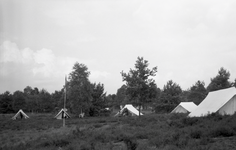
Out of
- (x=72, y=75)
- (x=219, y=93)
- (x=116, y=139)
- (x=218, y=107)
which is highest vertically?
(x=72, y=75)

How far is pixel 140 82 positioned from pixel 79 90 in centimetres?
2186

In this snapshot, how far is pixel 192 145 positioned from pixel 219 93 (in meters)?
22.2

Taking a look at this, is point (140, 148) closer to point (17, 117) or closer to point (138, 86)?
point (138, 86)

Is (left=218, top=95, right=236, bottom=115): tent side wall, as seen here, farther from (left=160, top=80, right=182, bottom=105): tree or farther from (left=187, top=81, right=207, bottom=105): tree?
(left=187, top=81, right=207, bottom=105): tree

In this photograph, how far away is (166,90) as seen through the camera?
62469 millimetres

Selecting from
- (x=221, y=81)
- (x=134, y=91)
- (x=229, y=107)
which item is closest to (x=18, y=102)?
(x=134, y=91)

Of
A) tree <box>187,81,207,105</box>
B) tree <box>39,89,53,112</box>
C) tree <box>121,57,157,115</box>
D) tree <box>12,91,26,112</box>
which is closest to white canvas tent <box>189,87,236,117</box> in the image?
tree <box>121,57,157,115</box>

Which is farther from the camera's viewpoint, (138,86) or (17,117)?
(17,117)

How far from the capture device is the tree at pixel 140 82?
36.6m

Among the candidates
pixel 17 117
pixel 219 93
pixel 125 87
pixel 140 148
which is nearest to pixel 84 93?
pixel 17 117

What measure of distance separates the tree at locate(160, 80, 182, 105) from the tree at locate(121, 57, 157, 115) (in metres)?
25.3

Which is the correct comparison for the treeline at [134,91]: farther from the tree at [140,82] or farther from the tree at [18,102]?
the tree at [18,102]

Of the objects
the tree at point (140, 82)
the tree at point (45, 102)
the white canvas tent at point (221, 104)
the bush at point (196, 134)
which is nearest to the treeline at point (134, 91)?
the tree at point (140, 82)

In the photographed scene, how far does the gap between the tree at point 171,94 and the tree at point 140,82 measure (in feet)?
82.9
